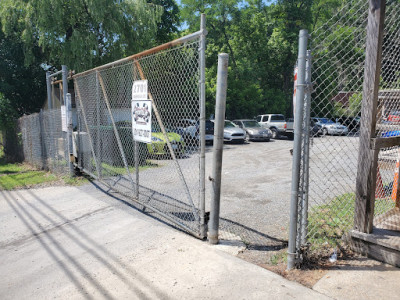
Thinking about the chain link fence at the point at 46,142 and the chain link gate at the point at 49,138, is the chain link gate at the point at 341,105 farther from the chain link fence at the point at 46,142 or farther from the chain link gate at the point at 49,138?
the chain link fence at the point at 46,142

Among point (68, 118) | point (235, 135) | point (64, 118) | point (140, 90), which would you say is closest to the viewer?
point (140, 90)

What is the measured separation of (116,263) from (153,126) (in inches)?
98.1

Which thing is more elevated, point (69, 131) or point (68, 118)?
point (68, 118)

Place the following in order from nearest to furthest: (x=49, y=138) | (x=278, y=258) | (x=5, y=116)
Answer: (x=278, y=258)
(x=49, y=138)
(x=5, y=116)

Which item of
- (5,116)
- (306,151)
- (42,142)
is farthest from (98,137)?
(5,116)

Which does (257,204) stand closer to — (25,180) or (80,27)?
(25,180)

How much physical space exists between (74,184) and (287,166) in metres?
6.30

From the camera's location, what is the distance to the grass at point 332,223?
3.63 m

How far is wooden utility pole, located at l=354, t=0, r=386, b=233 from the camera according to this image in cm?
301

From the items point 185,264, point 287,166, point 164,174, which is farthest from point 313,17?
point 185,264

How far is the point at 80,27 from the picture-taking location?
1564 centimetres

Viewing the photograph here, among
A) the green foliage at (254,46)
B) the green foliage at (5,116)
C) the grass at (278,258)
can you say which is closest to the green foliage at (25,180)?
the green foliage at (5,116)

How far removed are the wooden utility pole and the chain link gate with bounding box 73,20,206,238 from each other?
1672mm

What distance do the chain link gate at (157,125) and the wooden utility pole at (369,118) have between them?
1.67 m
